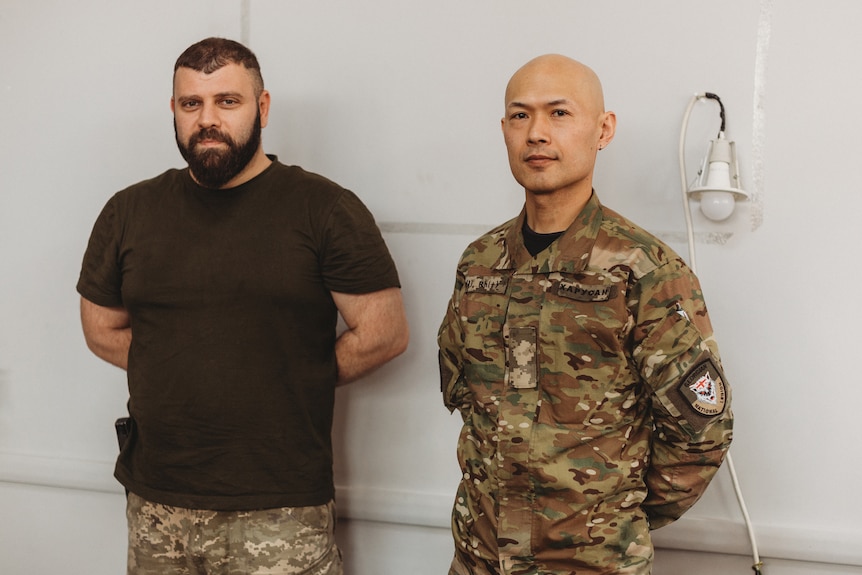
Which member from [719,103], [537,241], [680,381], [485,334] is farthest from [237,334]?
[719,103]

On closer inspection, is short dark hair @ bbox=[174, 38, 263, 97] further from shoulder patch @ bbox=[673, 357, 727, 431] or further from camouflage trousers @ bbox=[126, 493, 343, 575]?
shoulder patch @ bbox=[673, 357, 727, 431]

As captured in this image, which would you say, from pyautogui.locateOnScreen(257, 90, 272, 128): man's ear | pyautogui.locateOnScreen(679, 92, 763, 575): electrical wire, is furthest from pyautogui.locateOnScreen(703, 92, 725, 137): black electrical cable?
pyautogui.locateOnScreen(257, 90, 272, 128): man's ear

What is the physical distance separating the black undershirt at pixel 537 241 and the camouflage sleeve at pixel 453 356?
0.16m

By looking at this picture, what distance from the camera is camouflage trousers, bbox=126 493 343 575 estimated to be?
1.71m

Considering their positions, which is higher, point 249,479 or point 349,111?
point 349,111

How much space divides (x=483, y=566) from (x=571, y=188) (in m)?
0.66

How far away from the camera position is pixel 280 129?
215cm

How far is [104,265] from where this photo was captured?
1840 millimetres

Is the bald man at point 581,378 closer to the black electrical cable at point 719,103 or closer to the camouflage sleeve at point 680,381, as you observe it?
the camouflage sleeve at point 680,381

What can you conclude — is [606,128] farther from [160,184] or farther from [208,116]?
[160,184]

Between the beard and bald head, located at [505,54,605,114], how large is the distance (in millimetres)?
631

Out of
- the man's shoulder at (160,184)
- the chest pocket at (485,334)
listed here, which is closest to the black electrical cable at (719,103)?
the chest pocket at (485,334)

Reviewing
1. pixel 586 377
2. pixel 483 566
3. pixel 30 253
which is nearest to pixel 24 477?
pixel 30 253

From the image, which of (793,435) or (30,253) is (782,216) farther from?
(30,253)
